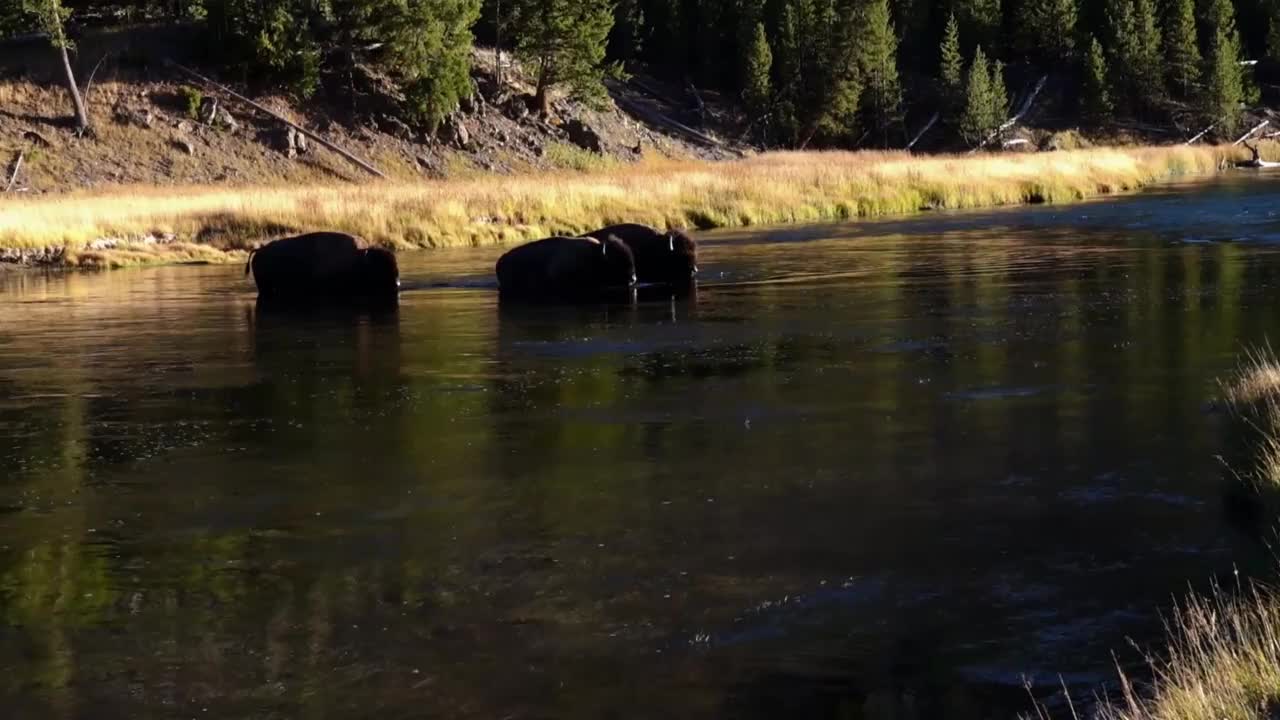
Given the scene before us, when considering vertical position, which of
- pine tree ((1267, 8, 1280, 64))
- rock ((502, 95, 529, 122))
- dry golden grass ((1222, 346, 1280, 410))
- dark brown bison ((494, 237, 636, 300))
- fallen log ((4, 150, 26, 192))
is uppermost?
pine tree ((1267, 8, 1280, 64))

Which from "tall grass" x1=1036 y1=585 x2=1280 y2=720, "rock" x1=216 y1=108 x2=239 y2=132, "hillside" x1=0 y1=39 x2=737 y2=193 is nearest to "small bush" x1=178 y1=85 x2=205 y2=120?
"hillside" x1=0 y1=39 x2=737 y2=193

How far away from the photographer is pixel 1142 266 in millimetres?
25484

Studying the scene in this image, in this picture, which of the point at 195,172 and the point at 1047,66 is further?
the point at 1047,66

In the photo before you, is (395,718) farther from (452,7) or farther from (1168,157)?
(1168,157)

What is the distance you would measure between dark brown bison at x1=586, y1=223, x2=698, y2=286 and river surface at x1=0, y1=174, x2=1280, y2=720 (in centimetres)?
561

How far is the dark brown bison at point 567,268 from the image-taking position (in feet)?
81.7

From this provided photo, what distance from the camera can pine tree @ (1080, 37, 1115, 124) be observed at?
8662cm

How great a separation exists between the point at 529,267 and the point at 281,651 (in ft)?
57.8

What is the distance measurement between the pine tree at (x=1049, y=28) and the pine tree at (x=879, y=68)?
1089 centimetres

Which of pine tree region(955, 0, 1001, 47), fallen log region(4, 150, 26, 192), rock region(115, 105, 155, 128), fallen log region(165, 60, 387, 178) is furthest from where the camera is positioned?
pine tree region(955, 0, 1001, 47)

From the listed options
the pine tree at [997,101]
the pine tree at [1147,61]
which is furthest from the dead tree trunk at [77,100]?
the pine tree at [1147,61]

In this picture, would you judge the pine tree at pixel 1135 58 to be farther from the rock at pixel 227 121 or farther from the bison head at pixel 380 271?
the bison head at pixel 380 271

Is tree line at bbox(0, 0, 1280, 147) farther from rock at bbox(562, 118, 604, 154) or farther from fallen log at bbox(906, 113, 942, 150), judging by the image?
rock at bbox(562, 118, 604, 154)

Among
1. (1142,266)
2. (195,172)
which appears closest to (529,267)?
(1142,266)
